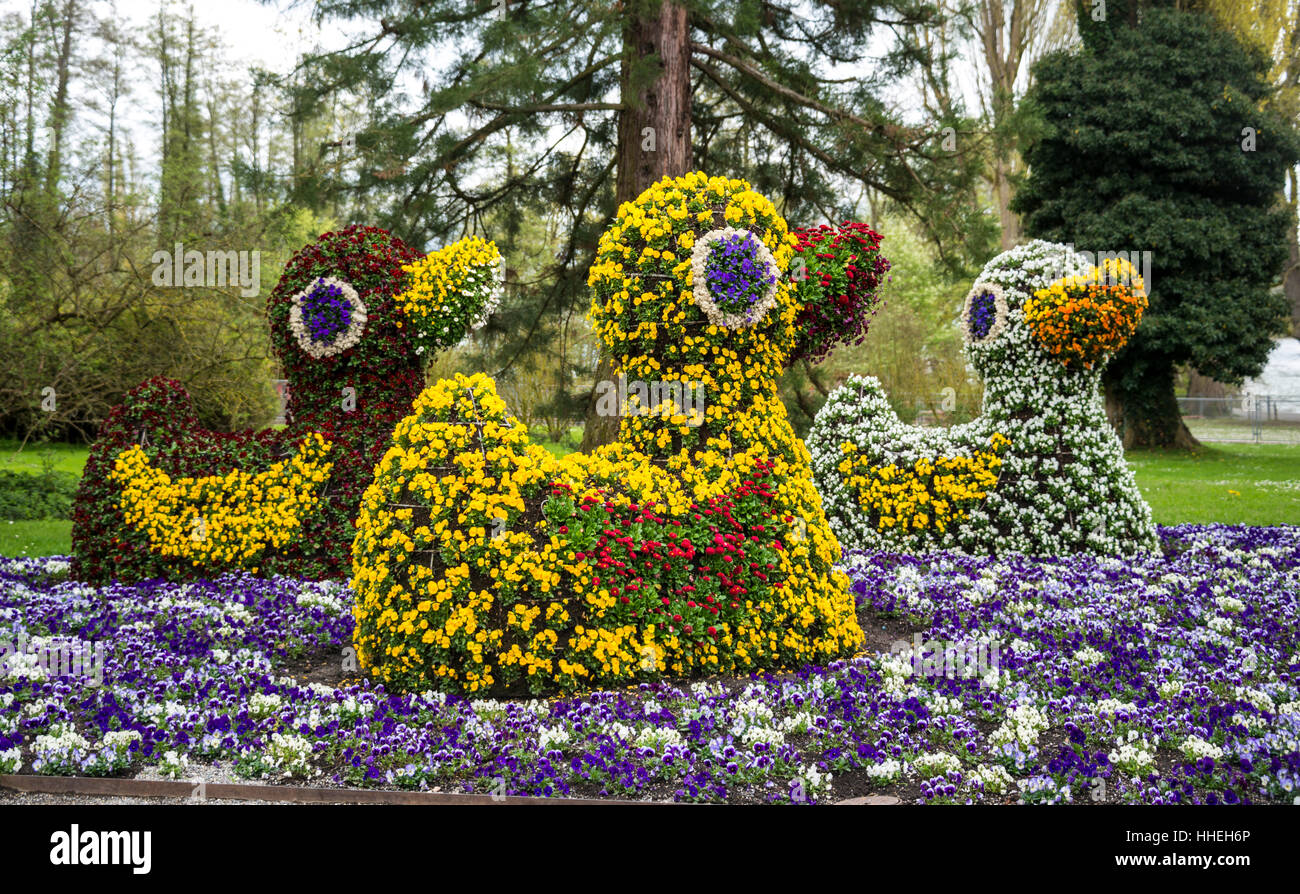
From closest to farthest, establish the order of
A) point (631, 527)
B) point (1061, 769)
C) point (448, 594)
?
point (1061, 769) < point (448, 594) < point (631, 527)

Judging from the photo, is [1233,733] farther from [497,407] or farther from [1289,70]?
[1289,70]

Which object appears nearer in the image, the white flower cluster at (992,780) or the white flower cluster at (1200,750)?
the white flower cluster at (992,780)

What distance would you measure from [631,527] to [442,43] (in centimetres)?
751

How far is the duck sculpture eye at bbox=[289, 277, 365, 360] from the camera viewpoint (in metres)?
6.89

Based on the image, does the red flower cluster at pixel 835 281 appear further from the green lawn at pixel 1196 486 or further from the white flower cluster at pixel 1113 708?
the green lawn at pixel 1196 486

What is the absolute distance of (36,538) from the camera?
10.5 metres

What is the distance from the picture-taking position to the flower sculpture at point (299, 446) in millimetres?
6898

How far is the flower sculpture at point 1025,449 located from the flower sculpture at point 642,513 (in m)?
3.03

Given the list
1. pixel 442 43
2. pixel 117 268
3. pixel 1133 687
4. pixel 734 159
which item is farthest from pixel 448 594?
pixel 117 268

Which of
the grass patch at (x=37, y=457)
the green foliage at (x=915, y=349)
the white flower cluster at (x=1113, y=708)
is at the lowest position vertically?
the white flower cluster at (x=1113, y=708)

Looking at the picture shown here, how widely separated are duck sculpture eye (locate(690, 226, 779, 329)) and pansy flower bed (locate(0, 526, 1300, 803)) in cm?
205

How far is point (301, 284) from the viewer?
7.01m

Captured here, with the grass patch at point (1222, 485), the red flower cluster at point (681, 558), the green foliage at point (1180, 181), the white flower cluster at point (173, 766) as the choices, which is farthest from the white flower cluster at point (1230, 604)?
the green foliage at point (1180, 181)

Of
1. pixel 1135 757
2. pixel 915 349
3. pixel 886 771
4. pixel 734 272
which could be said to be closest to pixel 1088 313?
pixel 734 272
